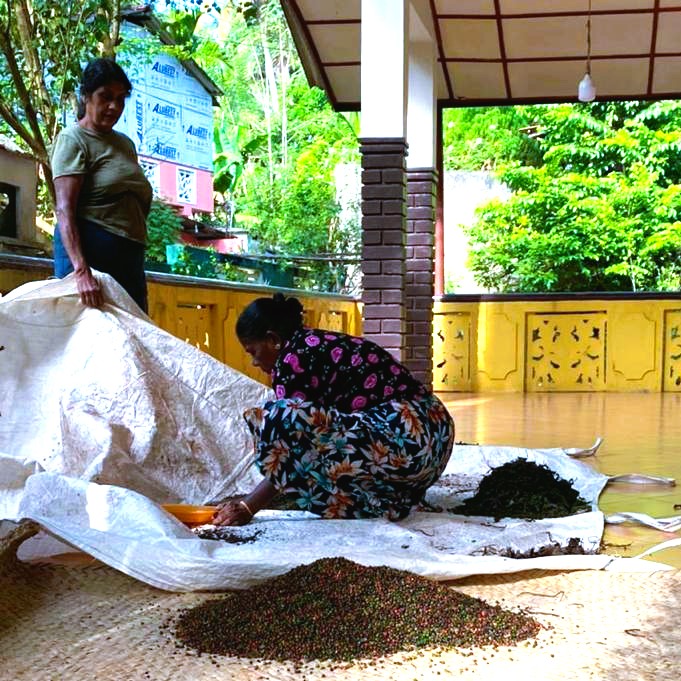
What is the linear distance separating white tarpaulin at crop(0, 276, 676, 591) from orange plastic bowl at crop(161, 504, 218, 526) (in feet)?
0.46

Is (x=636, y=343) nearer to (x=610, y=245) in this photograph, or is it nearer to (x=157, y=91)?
(x=610, y=245)

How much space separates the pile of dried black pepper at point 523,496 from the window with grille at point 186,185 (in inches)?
605

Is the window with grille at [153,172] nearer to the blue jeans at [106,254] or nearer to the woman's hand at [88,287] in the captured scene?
the blue jeans at [106,254]

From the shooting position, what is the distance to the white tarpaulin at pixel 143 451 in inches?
112

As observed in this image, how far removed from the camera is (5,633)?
212 centimetres

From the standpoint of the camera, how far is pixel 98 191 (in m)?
3.76

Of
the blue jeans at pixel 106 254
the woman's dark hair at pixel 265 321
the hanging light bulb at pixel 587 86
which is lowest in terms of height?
the woman's dark hair at pixel 265 321

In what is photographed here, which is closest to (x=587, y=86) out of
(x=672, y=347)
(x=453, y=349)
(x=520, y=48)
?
(x=520, y=48)

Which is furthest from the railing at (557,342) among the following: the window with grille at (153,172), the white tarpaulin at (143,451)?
the window with grille at (153,172)

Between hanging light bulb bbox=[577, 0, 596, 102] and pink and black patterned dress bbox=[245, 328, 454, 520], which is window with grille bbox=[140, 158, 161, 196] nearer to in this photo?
hanging light bulb bbox=[577, 0, 596, 102]

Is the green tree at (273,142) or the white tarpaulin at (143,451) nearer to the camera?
the white tarpaulin at (143,451)

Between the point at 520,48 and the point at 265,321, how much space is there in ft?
20.5

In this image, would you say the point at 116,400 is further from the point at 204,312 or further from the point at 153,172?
the point at 153,172

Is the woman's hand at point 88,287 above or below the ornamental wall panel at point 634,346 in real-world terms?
above
